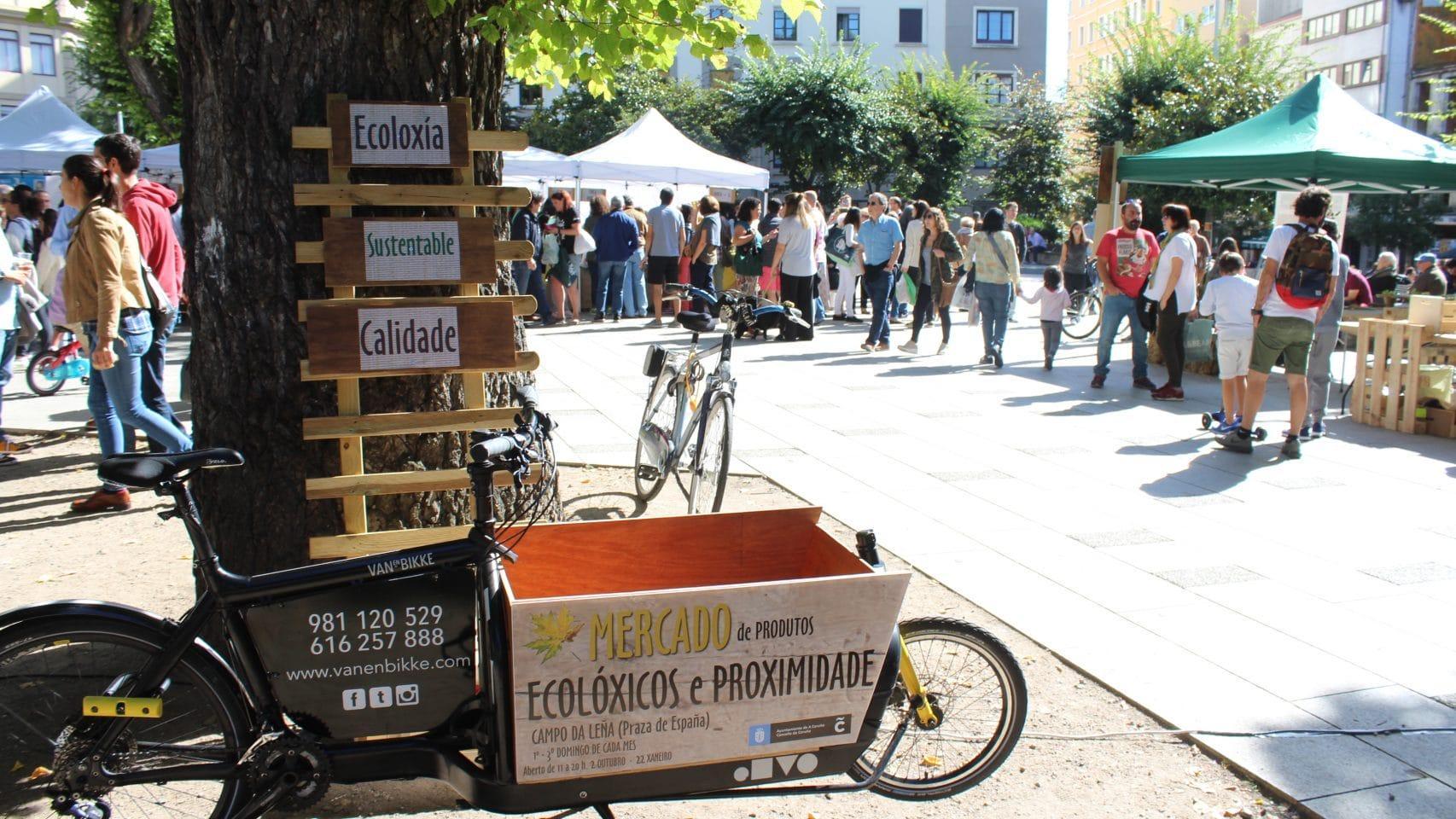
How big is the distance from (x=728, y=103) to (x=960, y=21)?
2320cm

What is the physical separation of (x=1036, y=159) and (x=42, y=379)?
37966 millimetres

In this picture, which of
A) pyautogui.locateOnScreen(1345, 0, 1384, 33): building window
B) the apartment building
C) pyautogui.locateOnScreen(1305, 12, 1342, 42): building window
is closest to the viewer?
pyautogui.locateOnScreen(1345, 0, 1384, 33): building window

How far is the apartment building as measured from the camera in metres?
59.0

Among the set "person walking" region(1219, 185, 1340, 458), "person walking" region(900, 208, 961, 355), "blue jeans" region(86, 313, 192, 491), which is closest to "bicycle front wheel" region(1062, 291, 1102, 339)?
"person walking" region(900, 208, 961, 355)

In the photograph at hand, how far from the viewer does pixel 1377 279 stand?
18.4m

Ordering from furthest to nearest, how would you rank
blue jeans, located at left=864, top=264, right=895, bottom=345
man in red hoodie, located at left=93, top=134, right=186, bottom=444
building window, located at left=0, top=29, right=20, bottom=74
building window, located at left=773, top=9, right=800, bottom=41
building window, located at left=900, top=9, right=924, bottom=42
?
building window, located at left=0, top=29, right=20, bottom=74 → building window, located at left=900, top=9, right=924, bottom=42 → building window, located at left=773, top=9, right=800, bottom=41 → blue jeans, located at left=864, top=264, right=895, bottom=345 → man in red hoodie, located at left=93, top=134, right=186, bottom=444

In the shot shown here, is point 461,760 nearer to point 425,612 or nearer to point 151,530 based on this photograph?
point 425,612

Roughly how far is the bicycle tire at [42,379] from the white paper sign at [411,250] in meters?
7.99

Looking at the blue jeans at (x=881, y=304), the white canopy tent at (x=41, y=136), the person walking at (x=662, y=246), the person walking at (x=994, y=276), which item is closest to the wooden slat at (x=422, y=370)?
the person walking at (x=994, y=276)

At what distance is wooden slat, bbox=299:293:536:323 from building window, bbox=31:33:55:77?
2611 inches

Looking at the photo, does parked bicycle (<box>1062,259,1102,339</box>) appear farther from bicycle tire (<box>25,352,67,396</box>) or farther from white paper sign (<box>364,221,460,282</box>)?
white paper sign (<box>364,221,460,282</box>)

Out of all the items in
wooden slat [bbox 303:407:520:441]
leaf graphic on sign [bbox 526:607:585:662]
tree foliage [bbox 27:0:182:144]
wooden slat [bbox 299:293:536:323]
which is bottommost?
leaf graphic on sign [bbox 526:607:585:662]

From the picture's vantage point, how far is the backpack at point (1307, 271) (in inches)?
324

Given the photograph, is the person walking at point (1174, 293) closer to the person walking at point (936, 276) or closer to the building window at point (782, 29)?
the person walking at point (936, 276)
